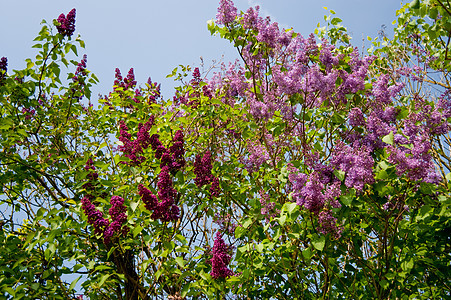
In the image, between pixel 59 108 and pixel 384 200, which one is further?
pixel 59 108

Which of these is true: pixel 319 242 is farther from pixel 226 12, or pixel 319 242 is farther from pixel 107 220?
pixel 226 12

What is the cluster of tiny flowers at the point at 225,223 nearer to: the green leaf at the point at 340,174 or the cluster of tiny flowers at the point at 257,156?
the cluster of tiny flowers at the point at 257,156

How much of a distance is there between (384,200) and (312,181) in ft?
3.02

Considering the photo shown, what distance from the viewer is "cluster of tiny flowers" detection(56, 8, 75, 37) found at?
12.7 feet

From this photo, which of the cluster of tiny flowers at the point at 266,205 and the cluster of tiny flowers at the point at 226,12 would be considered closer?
the cluster of tiny flowers at the point at 266,205

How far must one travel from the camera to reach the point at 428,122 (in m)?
3.17

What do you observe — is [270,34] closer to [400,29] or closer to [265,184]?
[265,184]

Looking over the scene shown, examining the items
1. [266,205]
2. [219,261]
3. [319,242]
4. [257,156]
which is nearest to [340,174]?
[319,242]

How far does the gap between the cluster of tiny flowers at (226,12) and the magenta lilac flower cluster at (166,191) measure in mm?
1582

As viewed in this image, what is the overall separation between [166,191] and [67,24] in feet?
7.72

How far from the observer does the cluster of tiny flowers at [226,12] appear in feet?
12.7

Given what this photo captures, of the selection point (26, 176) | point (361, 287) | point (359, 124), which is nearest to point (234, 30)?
point (359, 124)

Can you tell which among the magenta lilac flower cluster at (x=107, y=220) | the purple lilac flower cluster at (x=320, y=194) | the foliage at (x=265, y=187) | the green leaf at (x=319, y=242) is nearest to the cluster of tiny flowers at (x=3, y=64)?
the foliage at (x=265, y=187)

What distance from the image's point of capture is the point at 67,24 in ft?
12.7
